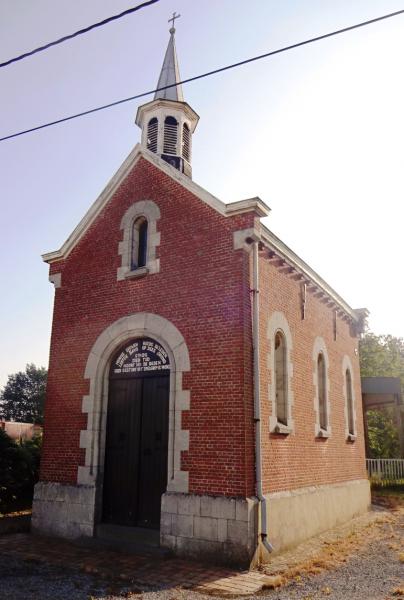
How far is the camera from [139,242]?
12.4 metres

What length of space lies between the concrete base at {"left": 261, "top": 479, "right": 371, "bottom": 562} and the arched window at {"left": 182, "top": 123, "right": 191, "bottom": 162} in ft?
30.6

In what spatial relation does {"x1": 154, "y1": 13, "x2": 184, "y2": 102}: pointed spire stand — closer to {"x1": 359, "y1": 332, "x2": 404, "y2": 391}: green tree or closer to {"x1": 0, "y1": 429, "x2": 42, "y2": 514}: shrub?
{"x1": 0, "y1": 429, "x2": 42, "y2": 514}: shrub

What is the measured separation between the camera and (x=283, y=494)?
34.7 ft

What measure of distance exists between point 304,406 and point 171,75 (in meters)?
11.2

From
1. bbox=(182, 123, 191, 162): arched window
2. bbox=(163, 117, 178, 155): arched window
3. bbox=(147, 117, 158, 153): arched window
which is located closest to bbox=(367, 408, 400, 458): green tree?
bbox=(182, 123, 191, 162): arched window

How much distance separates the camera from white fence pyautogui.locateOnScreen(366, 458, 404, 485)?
22.9 metres

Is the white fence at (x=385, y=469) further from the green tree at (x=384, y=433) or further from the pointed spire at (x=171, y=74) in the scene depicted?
the pointed spire at (x=171, y=74)

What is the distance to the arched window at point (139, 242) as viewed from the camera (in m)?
12.2

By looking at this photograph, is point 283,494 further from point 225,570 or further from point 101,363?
point 101,363

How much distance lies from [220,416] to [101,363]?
133 inches

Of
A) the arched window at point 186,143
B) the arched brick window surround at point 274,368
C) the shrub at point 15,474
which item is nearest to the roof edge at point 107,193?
the arched window at point 186,143

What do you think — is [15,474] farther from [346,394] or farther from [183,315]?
[346,394]

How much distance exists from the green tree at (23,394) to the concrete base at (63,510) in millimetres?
66330

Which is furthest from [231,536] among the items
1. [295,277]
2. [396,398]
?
[396,398]
